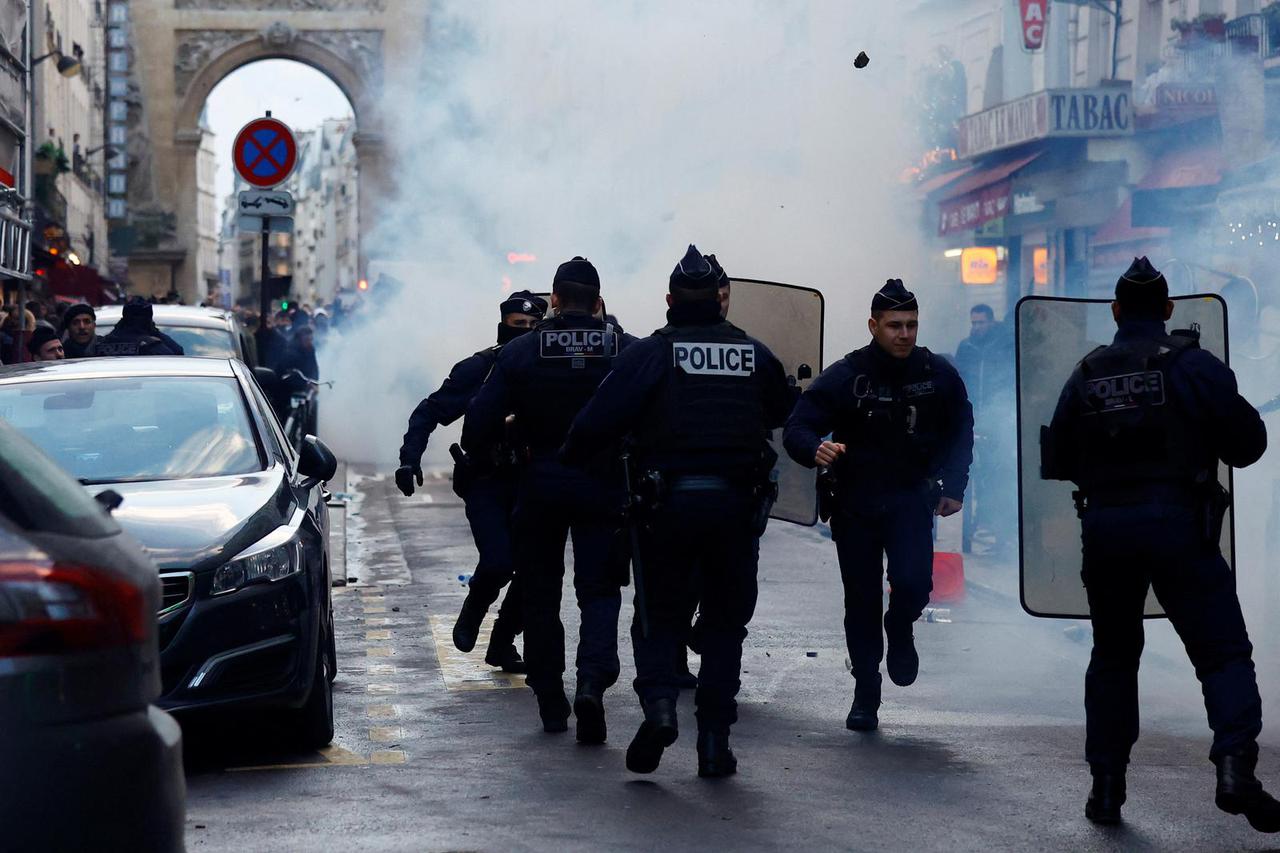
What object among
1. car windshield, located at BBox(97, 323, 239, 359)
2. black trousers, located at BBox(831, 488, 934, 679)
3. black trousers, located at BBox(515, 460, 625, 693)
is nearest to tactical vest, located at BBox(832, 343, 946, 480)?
black trousers, located at BBox(831, 488, 934, 679)

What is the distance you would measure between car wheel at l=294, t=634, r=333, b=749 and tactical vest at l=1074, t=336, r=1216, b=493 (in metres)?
2.49

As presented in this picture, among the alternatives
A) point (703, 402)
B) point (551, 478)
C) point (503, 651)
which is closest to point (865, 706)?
point (551, 478)

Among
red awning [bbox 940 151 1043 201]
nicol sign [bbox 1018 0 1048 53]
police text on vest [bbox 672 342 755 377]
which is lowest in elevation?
police text on vest [bbox 672 342 755 377]

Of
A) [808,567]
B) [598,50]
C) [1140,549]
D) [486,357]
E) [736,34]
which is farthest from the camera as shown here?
[598,50]

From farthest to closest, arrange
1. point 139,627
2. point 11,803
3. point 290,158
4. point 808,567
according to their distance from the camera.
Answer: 1. point 290,158
2. point 808,567
3. point 139,627
4. point 11,803

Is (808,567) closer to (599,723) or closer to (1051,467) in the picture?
(599,723)

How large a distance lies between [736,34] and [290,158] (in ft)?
36.1

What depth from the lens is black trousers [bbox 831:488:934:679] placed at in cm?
739

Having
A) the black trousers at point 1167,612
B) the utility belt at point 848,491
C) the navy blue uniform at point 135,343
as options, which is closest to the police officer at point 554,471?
the utility belt at point 848,491

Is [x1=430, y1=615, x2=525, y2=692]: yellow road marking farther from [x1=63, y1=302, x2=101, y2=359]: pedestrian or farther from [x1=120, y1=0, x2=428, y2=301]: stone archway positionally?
[x1=120, y1=0, x2=428, y2=301]: stone archway

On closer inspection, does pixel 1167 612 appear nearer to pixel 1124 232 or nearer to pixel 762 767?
pixel 762 767

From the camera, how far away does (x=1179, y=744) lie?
6887mm

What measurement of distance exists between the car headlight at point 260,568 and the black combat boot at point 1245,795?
2.81 meters

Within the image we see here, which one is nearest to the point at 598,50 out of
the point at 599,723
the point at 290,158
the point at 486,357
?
the point at 290,158
